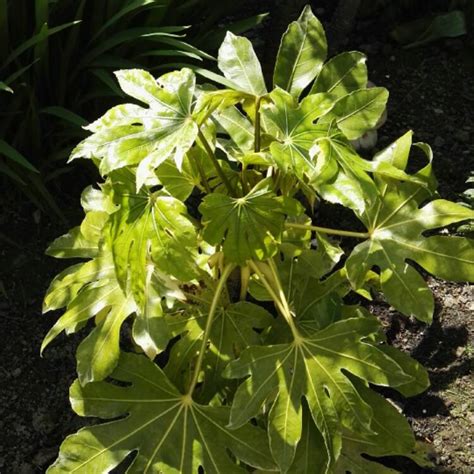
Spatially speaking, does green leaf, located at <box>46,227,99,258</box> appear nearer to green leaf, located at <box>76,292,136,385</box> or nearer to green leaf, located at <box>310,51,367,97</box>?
green leaf, located at <box>76,292,136,385</box>

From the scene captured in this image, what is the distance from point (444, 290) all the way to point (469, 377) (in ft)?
1.10

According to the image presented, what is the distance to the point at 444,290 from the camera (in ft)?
8.87

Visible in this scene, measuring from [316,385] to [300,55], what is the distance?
0.77 metres

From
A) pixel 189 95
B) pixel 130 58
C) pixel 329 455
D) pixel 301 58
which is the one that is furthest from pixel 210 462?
pixel 130 58

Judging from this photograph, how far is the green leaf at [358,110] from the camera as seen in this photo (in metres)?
1.85

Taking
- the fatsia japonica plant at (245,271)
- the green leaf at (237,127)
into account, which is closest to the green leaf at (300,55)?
the fatsia japonica plant at (245,271)

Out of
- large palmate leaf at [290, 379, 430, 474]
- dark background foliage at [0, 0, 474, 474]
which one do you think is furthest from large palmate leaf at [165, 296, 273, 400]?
dark background foliage at [0, 0, 474, 474]

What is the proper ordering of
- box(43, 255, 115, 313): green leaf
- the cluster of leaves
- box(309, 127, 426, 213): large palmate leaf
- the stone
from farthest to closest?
the stone
the cluster of leaves
box(43, 255, 115, 313): green leaf
box(309, 127, 426, 213): large palmate leaf

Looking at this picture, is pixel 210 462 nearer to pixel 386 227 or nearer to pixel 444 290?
pixel 386 227

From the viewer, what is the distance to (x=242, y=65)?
194cm

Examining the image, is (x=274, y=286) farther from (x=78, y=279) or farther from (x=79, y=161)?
(x=79, y=161)

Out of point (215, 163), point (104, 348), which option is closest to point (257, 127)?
point (215, 163)

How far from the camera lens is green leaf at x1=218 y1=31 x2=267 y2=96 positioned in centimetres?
192

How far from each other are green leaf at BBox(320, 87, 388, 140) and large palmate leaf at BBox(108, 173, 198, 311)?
16.4 inches
